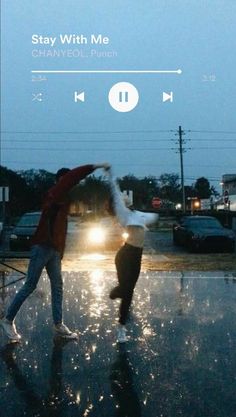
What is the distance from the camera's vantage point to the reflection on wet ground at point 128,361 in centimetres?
380

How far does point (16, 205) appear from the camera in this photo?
271ft

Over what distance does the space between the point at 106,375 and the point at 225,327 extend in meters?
2.08

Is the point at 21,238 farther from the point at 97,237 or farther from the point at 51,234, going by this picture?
the point at 51,234

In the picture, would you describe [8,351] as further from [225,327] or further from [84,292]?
[84,292]

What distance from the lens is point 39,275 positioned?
5.57 meters

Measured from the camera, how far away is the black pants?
5512mm

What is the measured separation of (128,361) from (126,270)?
40.1 inches

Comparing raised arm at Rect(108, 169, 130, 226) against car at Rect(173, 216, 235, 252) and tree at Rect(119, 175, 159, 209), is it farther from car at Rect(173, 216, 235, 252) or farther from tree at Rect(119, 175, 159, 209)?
tree at Rect(119, 175, 159, 209)

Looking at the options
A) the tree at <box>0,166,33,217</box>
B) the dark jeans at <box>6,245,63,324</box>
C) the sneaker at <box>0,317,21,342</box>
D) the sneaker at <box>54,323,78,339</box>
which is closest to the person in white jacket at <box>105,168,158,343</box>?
the sneaker at <box>54,323,78,339</box>

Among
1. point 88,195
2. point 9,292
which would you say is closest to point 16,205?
point 88,195

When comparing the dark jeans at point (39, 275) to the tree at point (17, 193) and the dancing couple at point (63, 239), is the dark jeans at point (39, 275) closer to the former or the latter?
the dancing couple at point (63, 239)

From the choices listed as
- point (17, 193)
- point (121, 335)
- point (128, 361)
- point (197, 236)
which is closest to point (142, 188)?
point (17, 193)

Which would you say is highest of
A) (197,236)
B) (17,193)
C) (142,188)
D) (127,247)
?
(142,188)

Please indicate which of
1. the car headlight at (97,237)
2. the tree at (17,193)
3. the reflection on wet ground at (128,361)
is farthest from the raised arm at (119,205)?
the tree at (17,193)
